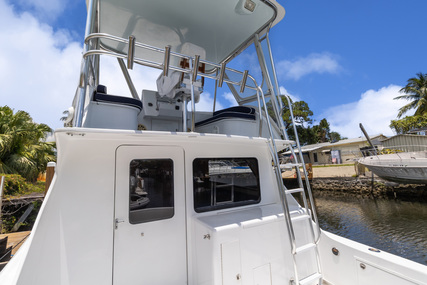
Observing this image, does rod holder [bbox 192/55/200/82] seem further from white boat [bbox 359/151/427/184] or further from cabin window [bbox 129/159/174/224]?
white boat [bbox 359/151/427/184]

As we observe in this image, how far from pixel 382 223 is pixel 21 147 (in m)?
16.3

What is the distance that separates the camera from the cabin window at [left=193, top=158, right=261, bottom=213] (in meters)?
2.49

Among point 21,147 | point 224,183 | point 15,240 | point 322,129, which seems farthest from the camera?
point 322,129

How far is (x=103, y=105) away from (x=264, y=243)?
238cm

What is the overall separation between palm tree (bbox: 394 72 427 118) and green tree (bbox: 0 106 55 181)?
3621 cm

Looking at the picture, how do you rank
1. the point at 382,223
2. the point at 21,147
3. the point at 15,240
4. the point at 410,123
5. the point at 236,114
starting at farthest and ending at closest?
the point at 410,123, the point at 382,223, the point at 21,147, the point at 15,240, the point at 236,114

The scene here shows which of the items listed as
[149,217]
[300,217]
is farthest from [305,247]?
[149,217]

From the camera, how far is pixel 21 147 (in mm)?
8656

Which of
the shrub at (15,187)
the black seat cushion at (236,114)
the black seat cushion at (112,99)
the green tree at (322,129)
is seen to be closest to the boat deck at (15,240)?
the shrub at (15,187)

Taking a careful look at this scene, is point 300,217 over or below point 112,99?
below

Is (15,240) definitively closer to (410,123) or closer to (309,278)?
(309,278)

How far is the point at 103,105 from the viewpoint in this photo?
7.77ft

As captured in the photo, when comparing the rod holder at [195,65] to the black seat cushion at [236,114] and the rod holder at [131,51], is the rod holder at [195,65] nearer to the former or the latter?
the rod holder at [131,51]

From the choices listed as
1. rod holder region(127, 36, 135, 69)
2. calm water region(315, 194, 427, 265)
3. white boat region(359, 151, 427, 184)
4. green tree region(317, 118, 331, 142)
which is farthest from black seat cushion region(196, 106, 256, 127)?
A: green tree region(317, 118, 331, 142)
